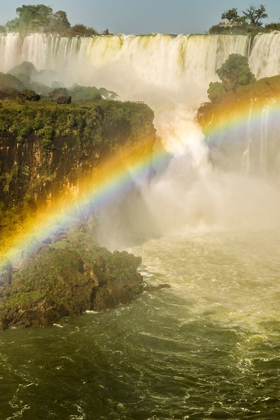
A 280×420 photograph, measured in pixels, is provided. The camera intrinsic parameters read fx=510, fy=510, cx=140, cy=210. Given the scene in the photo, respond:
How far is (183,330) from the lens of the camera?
1606 cm

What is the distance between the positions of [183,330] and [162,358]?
187 centimetres

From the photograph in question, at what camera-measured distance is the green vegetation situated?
3559cm

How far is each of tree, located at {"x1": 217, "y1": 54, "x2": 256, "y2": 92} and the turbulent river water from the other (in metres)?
3.11

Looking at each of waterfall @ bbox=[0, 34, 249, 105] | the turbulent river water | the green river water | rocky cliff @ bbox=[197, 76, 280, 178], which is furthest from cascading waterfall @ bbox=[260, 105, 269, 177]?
the green river water

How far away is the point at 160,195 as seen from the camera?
1178 inches

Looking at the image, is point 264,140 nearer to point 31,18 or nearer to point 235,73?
point 235,73

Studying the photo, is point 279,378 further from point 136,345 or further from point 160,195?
point 160,195

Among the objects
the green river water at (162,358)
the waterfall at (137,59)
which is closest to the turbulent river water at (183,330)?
the green river water at (162,358)

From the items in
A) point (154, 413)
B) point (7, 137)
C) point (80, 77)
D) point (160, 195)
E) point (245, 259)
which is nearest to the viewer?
point (154, 413)

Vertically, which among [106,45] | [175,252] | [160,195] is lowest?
[175,252]

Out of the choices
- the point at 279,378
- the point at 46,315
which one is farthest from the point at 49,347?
the point at 279,378

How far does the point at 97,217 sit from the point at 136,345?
10.4 meters

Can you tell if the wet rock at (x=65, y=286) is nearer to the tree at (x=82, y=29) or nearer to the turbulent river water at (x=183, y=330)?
the turbulent river water at (x=183, y=330)

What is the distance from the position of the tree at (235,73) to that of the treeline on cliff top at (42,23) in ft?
78.1
